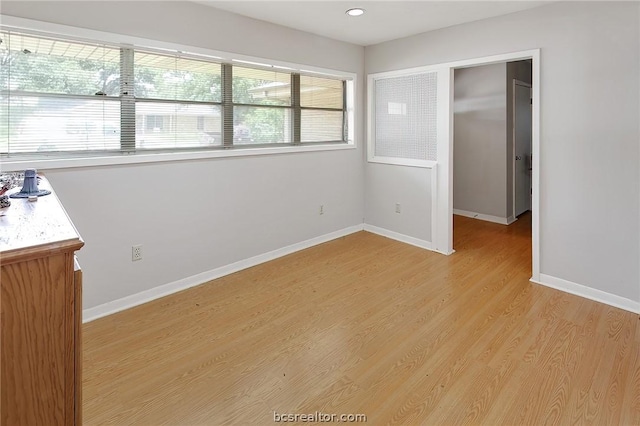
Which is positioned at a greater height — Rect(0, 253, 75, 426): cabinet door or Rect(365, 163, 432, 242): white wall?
Rect(365, 163, 432, 242): white wall

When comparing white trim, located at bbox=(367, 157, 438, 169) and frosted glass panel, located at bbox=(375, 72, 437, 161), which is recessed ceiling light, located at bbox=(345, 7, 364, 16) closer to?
frosted glass panel, located at bbox=(375, 72, 437, 161)

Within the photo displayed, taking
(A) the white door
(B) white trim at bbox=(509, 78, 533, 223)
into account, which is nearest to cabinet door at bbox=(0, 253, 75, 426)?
(B) white trim at bbox=(509, 78, 533, 223)

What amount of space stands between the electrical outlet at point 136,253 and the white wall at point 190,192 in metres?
0.04

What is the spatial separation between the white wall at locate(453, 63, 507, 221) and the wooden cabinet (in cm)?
553

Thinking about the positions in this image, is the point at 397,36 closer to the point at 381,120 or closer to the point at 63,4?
the point at 381,120

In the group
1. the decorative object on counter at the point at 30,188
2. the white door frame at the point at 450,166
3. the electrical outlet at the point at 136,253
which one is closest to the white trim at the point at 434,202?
the white door frame at the point at 450,166

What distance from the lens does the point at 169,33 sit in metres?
3.03

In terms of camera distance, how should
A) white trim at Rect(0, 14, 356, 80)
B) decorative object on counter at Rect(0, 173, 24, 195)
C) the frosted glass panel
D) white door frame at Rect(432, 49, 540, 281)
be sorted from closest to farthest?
1. decorative object on counter at Rect(0, 173, 24, 195)
2. white trim at Rect(0, 14, 356, 80)
3. white door frame at Rect(432, 49, 540, 281)
4. the frosted glass panel

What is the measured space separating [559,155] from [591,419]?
213 centimetres

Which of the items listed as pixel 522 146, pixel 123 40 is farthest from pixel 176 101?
pixel 522 146

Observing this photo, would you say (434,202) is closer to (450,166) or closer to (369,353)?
(450,166)

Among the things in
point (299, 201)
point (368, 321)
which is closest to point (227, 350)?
point (368, 321)

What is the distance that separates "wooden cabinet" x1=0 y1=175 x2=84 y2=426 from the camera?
0.97 meters

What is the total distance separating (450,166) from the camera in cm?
412
